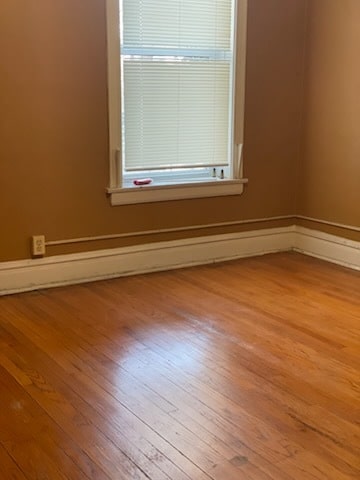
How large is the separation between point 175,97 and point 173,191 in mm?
612

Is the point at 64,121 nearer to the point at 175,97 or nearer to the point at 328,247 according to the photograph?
the point at 175,97

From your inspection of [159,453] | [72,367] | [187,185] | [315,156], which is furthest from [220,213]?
[159,453]

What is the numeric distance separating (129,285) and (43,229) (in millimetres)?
624

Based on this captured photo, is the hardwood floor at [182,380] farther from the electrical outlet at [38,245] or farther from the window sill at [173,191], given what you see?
the window sill at [173,191]

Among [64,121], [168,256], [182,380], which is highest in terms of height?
[64,121]

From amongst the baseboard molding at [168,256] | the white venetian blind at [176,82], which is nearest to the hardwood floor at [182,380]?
the baseboard molding at [168,256]

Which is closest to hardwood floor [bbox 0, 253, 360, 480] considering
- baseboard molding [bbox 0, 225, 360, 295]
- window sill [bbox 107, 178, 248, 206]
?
baseboard molding [bbox 0, 225, 360, 295]

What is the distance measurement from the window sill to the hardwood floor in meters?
0.53

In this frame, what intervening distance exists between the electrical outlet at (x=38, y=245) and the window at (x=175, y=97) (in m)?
0.52

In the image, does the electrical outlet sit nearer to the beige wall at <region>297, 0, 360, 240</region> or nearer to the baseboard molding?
the baseboard molding

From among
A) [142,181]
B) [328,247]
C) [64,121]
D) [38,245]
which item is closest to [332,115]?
[328,247]

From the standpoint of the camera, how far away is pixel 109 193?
3904 millimetres

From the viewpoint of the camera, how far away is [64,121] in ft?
12.1

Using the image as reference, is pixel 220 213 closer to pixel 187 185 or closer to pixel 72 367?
pixel 187 185
